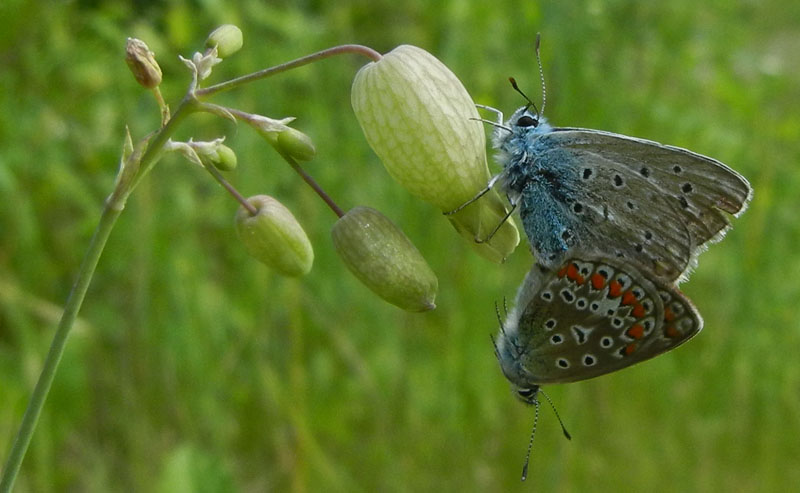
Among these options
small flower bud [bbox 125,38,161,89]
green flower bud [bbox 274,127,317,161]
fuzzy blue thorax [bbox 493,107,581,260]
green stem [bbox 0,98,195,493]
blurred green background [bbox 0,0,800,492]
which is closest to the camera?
green stem [bbox 0,98,195,493]

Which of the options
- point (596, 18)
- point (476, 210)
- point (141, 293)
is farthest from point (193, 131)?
point (476, 210)

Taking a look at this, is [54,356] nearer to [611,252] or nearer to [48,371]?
[48,371]

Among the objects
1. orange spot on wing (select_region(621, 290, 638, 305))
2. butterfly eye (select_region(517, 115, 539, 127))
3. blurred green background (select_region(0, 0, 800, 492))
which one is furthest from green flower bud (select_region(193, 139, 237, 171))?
blurred green background (select_region(0, 0, 800, 492))

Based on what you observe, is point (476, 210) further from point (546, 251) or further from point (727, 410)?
point (727, 410)

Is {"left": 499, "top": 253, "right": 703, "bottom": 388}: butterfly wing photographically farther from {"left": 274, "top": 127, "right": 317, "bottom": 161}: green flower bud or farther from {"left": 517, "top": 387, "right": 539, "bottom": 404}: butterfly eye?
{"left": 274, "top": 127, "right": 317, "bottom": 161}: green flower bud

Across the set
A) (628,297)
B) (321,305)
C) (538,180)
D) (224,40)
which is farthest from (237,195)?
(321,305)
